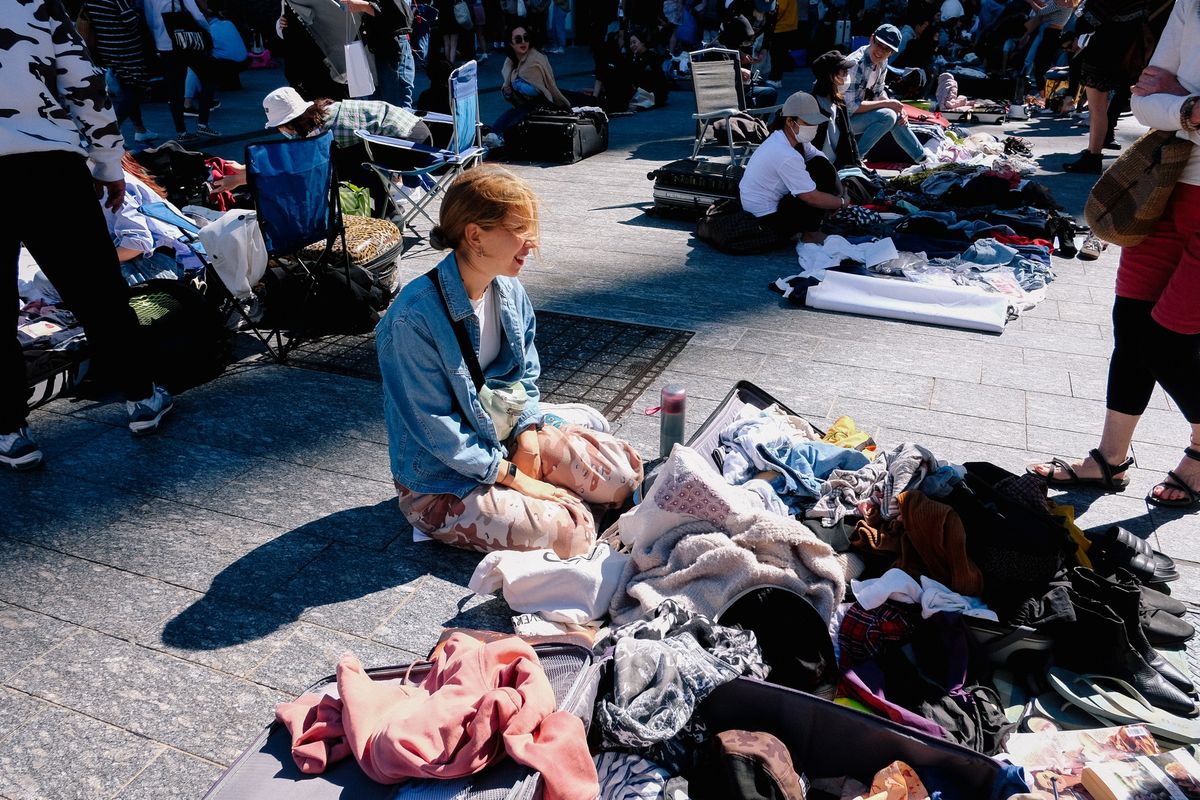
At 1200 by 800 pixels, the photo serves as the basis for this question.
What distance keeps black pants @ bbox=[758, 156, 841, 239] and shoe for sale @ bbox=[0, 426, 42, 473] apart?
15.5 feet

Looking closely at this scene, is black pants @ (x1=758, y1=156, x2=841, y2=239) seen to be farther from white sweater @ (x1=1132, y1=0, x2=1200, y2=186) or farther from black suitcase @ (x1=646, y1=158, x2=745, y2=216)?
white sweater @ (x1=1132, y1=0, x2=1200, y2=186)

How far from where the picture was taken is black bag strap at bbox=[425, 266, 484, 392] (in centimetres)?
284

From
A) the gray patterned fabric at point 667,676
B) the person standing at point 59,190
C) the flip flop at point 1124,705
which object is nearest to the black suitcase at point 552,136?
the person standing at point 59,190

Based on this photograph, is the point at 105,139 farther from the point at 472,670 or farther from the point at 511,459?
the point at 472,670

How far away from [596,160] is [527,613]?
737 centimetres

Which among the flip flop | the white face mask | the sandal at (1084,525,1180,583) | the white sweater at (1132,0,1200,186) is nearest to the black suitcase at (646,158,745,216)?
the white face mask

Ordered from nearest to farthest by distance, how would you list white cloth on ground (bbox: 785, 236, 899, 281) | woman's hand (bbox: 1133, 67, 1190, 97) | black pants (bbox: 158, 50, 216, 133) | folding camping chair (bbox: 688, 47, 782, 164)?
1. woman's hand (bbox: 1133, 67, 1190, 97)
2. white cloth on ground (bbox: 785, 236, 899, 281)
3. folding camping chair (bbox: 688, 47, 782, 164)
4. black pants (bbox: 158, 50, 216, 133)

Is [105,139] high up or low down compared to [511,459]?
up

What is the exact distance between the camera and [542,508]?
9.78 feet

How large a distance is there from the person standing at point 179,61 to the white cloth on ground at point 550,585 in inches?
343

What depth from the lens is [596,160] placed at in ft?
30.9

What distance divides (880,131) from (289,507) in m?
6.93

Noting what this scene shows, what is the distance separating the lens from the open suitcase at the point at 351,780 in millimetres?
1883

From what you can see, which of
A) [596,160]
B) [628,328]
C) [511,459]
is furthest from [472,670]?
[596,160]
